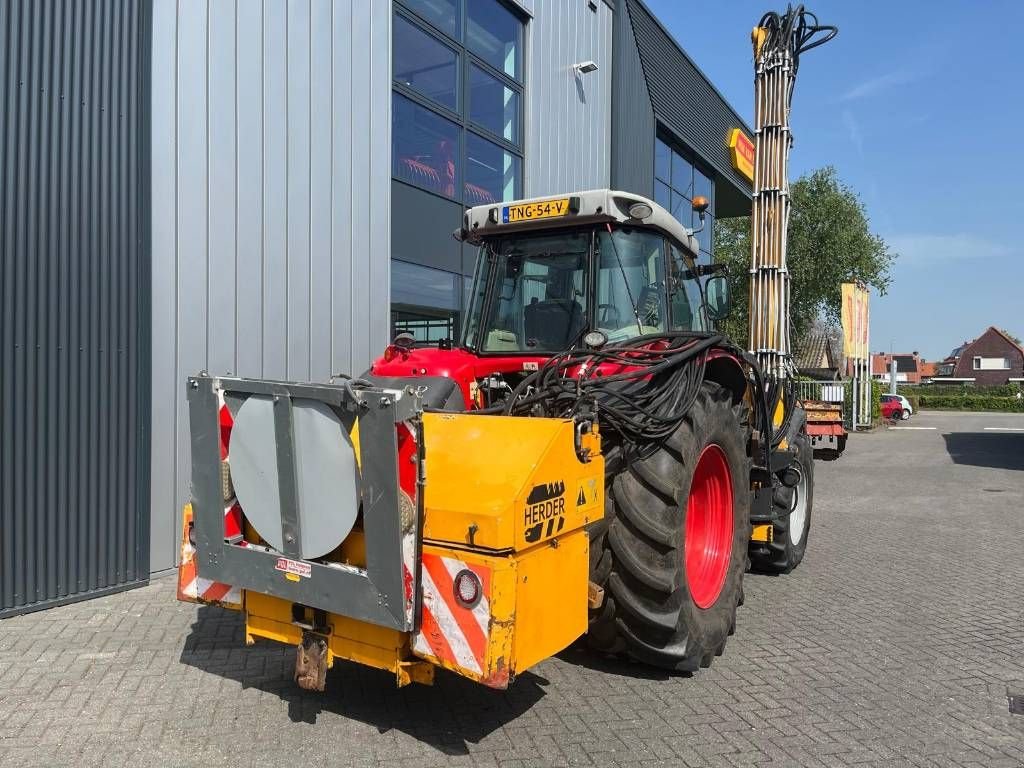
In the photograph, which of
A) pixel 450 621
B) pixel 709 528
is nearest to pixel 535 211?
pixel 709 528

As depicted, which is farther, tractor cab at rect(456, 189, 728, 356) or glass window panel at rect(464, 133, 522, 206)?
glass window panel at rect(464, 133, 522, 206)

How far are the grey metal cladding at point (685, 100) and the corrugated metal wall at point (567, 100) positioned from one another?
167 centimetres

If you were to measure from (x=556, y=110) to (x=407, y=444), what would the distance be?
356 inches

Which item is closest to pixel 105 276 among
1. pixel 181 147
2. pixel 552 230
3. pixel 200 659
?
pixel 181 147

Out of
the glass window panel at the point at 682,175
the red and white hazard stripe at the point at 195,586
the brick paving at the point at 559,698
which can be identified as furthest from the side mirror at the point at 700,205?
the glass window panel at the point at 682,175

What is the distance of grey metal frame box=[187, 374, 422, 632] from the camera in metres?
2.69

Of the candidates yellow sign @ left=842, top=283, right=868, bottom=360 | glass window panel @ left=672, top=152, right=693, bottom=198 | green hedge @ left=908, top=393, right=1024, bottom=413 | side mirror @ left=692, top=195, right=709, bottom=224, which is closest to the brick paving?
side mirror @ left=692, top=195, right=709, bottom=224

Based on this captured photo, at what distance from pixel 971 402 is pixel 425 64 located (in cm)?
5249

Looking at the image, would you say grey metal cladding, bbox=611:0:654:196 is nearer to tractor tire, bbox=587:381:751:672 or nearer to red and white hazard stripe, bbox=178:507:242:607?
tractor tire, bbox=587:381:751:672

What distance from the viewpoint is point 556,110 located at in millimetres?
10727

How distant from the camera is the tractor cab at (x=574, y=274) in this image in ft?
→ 15.0

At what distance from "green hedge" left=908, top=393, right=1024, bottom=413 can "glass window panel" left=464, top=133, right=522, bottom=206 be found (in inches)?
1950

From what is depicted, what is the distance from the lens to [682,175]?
1648 cm

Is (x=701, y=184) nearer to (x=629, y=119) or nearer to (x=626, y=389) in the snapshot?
(x=629, y=119)
